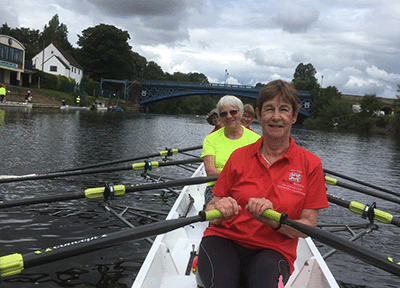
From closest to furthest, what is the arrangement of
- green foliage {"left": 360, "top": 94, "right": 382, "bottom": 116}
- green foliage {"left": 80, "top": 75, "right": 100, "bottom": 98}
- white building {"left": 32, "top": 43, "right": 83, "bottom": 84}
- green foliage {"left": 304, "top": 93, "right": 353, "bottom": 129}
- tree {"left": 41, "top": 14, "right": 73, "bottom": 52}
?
green foliage {"left": 360, "top": 94, "right": 382, "bottom": 116} → white building {"left": 32, "top": 43, "right": 83, "bottom": 84} → green foliage {"left": 304, "top": 93, "right": 353, "bottom": 129} → green foliage {"left": 80, "top": 75, "right": 100, "bottom": 98} → tree {"left": 41, "top": 14, "right": 73, "bottom": 52}

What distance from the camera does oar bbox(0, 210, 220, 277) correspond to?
2.71 m

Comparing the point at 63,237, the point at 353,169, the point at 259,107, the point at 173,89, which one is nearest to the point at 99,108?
the point at 173,89

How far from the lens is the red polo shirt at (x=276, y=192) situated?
3170mm

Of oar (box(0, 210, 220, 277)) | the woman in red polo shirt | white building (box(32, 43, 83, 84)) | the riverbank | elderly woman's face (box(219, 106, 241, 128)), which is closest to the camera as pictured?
oar (box(0, 210, 220, 277))

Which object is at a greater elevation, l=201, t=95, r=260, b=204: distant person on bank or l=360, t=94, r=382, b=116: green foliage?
l=360, t=94, r=382, b=116: green foliage

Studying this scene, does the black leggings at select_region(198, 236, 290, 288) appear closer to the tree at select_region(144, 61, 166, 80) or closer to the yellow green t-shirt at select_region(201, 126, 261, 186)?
the yellow green t-shirt at select_region(201, 126, 261, 186)

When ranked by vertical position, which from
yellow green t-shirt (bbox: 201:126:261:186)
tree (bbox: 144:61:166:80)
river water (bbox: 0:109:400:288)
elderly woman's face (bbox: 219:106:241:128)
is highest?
tree (bbox: 144:61:166:80)

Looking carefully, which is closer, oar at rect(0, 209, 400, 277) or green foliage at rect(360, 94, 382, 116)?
oar at rect(0, 209, 400, 277)

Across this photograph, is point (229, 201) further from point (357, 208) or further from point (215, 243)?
point (357, 208)

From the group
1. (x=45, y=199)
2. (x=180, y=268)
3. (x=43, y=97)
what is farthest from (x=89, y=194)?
(x=43, y=97)

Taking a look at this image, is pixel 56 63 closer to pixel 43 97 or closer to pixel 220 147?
pixel 43 97

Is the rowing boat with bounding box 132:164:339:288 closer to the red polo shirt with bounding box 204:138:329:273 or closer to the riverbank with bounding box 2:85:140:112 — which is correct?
the red polo shirt with bounding box 204:138:329:273

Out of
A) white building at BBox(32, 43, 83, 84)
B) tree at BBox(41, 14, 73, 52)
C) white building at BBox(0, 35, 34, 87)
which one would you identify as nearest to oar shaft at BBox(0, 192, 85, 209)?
white building at BBox(0, 35, 34, 87)

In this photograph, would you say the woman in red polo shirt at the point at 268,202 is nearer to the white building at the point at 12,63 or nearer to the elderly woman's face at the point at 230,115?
the elderly woman's face at the point at 230,115
